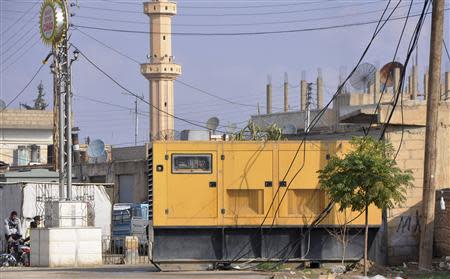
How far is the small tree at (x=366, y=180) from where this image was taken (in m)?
21.1

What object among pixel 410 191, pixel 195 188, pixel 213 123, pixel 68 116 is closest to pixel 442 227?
pixel 410 191

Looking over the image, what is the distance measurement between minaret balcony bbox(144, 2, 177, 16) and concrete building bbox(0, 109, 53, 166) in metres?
29.7

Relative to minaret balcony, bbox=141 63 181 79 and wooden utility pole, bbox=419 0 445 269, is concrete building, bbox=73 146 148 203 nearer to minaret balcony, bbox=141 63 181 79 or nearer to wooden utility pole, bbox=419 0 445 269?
wooden utility pole, bbox=419 0 445 269

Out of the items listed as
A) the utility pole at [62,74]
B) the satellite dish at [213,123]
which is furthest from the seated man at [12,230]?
the satellite dish at [213,123]

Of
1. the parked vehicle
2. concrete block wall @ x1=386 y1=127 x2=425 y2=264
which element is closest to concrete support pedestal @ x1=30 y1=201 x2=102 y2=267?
the parked vehicle

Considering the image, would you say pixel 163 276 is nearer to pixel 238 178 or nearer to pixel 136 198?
pixel 238 178

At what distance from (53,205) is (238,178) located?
22.6 feet

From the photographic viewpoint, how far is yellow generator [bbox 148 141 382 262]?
23047mm

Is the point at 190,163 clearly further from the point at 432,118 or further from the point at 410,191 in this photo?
the point at 410,191

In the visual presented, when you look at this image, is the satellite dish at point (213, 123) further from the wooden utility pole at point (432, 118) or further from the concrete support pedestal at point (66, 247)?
the wooden utility pole at point (432, 118)

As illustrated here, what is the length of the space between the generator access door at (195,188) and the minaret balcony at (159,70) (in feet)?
263

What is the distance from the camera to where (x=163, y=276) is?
21.6 m

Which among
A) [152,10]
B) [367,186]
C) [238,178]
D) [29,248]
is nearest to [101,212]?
[29,248]

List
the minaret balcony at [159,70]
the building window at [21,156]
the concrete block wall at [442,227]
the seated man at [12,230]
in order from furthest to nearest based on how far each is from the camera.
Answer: the minaret balcony at [159,70] < the building window at [21,156] < the seated man at [12,230] < the concrete block wall at [442,227]
